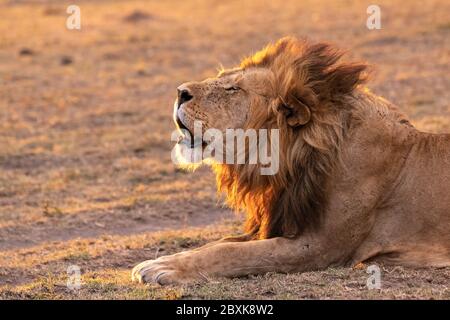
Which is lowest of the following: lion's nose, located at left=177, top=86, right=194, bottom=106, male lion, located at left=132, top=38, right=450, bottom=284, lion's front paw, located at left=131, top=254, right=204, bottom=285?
lion's front paw, located at left=131, top=254, right=204, bottom=285

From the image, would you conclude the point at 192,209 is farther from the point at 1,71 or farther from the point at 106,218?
the point at 1,71

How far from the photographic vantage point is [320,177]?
16.8ft

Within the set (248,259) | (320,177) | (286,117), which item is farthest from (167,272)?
(286,117)

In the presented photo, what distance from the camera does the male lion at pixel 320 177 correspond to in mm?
5094

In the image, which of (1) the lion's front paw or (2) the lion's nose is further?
(2) the lion's nose

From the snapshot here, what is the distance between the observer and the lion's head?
5133mm

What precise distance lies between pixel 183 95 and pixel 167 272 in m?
0.99

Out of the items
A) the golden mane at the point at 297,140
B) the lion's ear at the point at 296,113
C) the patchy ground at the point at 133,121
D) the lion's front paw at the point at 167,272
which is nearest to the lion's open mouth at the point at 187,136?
the golden mane at the point at 297,140


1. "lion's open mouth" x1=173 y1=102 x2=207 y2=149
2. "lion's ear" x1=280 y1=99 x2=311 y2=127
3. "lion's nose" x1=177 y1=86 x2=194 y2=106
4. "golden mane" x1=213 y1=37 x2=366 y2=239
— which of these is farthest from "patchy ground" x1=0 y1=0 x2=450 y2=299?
"lion's nose" x1=177 y1=86 x2=194 y2=106

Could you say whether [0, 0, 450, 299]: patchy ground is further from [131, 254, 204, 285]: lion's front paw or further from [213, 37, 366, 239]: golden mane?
[213, 37, 366, 239]: golden mane

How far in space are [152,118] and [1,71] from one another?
3.92 m

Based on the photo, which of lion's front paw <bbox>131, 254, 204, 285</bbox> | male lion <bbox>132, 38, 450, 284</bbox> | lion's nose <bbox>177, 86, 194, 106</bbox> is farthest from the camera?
lion's nose <bbox>177, 86, 194, 106</bbox>
